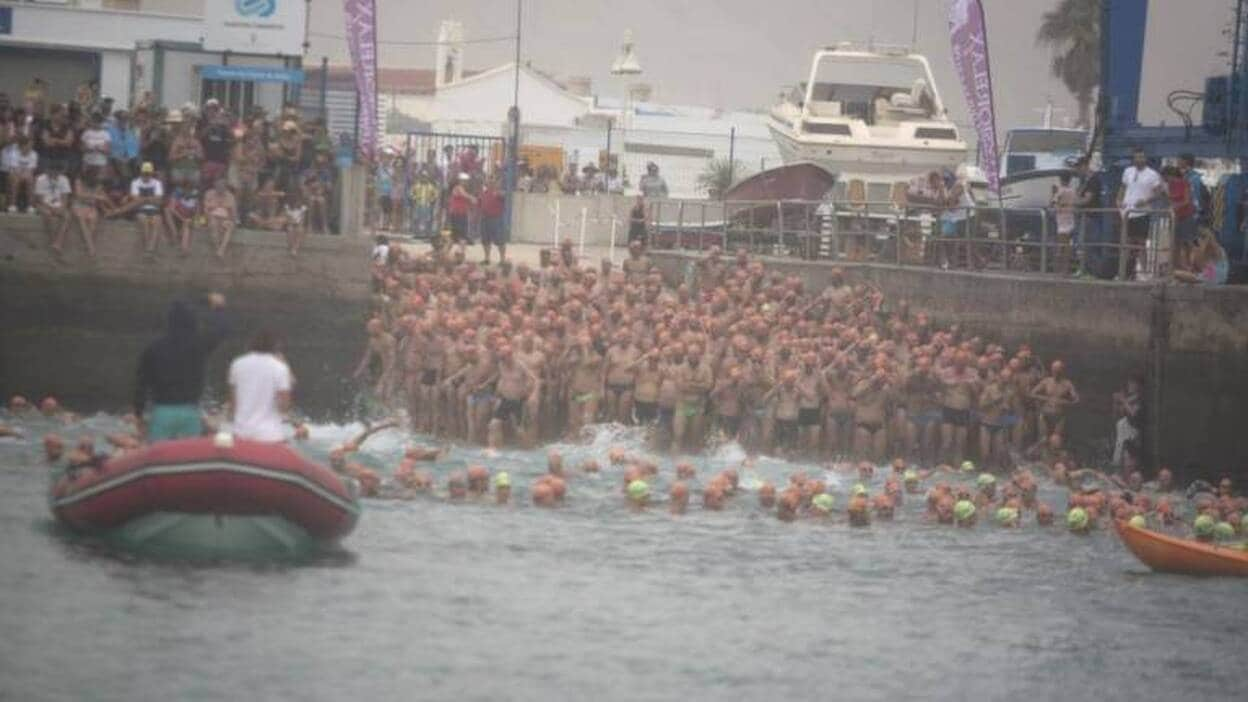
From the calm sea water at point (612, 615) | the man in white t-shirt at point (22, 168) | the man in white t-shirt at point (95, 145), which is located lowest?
the calm sea water at point (612, 615)

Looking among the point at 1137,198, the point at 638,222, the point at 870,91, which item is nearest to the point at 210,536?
the point at 1137,198

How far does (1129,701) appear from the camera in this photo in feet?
69.3

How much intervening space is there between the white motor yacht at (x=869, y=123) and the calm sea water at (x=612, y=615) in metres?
17.1

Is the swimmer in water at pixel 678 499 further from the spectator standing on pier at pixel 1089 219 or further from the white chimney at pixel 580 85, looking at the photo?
the white chimney at pixel 580 85

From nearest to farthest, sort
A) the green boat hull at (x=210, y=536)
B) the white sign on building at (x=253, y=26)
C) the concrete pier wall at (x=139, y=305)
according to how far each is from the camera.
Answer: the green boat hull at (x=210, y=536) < the concrete pier wall at (x=139, y=305) < the white sign on building at (x=253, y=26)

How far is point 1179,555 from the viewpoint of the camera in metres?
26.2

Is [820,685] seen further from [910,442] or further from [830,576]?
[910,442]

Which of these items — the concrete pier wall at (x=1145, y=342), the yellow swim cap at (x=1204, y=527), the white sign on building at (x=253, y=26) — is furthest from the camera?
the white sign on building at (x=253, y=26)

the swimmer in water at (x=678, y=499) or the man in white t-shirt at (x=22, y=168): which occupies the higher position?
the man in white t-shirt at (x=22, y=168)

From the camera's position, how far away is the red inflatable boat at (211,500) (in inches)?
870

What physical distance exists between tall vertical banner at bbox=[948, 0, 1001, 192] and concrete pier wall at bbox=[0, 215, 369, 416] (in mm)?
9300

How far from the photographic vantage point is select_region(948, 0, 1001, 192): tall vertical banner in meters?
39.7

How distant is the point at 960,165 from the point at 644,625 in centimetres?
2421

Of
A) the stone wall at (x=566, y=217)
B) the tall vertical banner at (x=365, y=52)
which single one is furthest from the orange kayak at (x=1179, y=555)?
the stone wall at (x=566, y=217)
